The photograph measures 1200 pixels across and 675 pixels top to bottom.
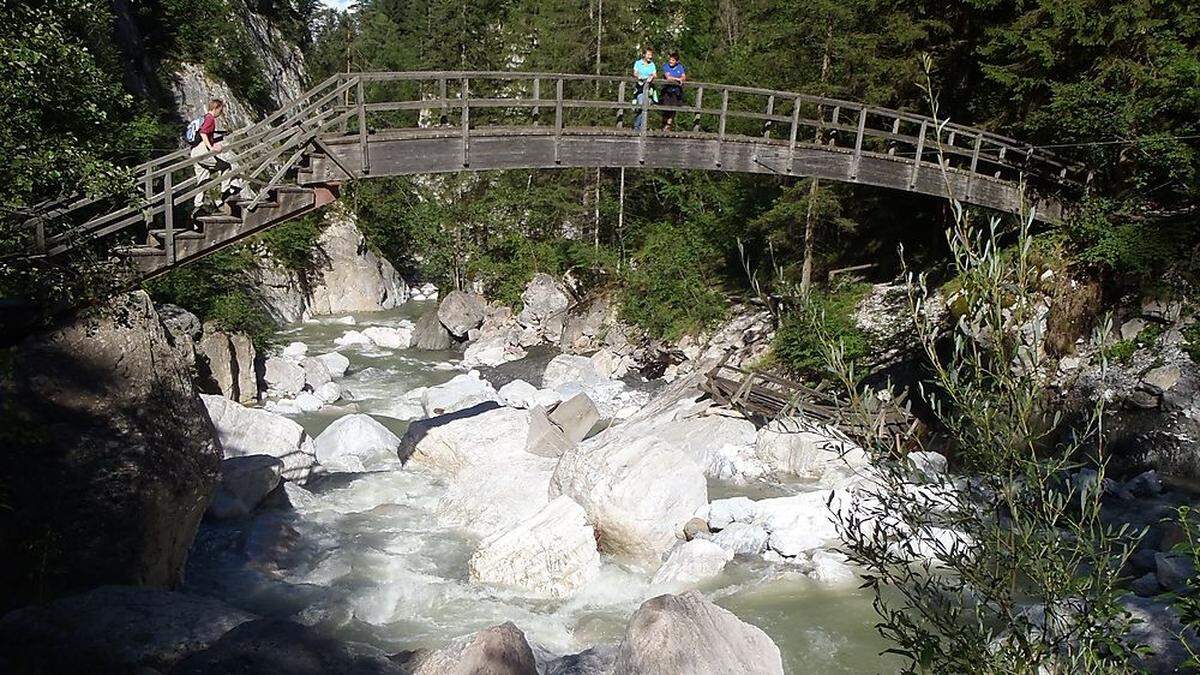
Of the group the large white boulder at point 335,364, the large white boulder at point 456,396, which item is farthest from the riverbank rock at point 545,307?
the large white boulder at point 456,396

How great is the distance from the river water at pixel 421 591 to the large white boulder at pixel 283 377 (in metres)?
7.18

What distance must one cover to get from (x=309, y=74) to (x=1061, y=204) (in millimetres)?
38957

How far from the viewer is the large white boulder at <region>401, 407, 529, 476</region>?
44.5ft

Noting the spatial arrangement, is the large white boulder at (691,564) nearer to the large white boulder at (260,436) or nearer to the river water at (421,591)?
the river water at (421,591)

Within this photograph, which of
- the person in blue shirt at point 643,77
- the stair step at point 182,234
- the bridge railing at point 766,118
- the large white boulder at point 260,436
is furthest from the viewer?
the person in blue shirt at point 643,77

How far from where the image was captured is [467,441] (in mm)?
13711

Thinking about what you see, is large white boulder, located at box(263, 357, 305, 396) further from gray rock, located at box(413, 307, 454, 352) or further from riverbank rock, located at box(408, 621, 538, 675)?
riverbank rock, located at box(408, 621, 538, 675)

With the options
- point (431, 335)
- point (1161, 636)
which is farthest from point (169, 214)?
point (431, 335)

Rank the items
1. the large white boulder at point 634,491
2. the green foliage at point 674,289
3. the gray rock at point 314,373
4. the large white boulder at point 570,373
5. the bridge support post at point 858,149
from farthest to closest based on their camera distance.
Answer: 1. the green foliage at point 674,289
2. the large white boulder at point 570,373
3. the gray rock at point 314,373
4. the bridge support post at point 858,149
5. the large white boulder at point 634,491

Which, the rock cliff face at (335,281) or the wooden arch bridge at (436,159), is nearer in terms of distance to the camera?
the wooden arch bridge at (436,159)

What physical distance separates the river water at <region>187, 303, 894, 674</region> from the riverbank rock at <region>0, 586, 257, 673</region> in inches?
103

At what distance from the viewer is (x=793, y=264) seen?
20531 mm

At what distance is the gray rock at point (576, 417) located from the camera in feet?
47.9

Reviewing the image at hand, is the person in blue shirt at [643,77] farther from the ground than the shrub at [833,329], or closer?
farther from the ground
